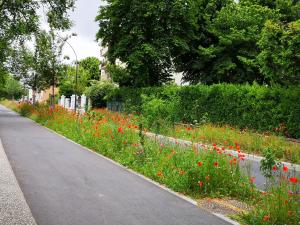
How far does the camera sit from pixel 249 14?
129 ft

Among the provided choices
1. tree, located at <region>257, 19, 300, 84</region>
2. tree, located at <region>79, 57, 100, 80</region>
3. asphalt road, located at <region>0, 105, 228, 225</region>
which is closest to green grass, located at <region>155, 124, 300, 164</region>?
asphalt road, located at <region>0, 105, 228, 225</region>

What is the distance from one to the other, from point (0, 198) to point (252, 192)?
15.5 feet

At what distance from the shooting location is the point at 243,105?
2323cm

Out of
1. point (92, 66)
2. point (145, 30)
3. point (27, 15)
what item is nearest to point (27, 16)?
point (27, 15)

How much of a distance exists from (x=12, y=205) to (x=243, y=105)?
1839 cm

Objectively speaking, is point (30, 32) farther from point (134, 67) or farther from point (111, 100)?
point (111, 100)

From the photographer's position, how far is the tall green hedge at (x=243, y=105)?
2030cm

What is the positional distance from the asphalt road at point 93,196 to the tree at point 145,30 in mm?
25086

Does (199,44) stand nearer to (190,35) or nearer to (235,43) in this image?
(190,35)

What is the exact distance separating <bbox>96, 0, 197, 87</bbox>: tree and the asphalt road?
25086 millimetres

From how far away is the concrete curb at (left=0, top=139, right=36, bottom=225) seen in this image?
18.7 feet

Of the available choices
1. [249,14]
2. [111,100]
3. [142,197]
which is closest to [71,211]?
[142,197]

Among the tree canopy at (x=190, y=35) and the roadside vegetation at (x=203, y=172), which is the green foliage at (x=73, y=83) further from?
the roadside vegetation at (x=203, y=172)

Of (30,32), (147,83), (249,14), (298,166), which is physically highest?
(249,14)
